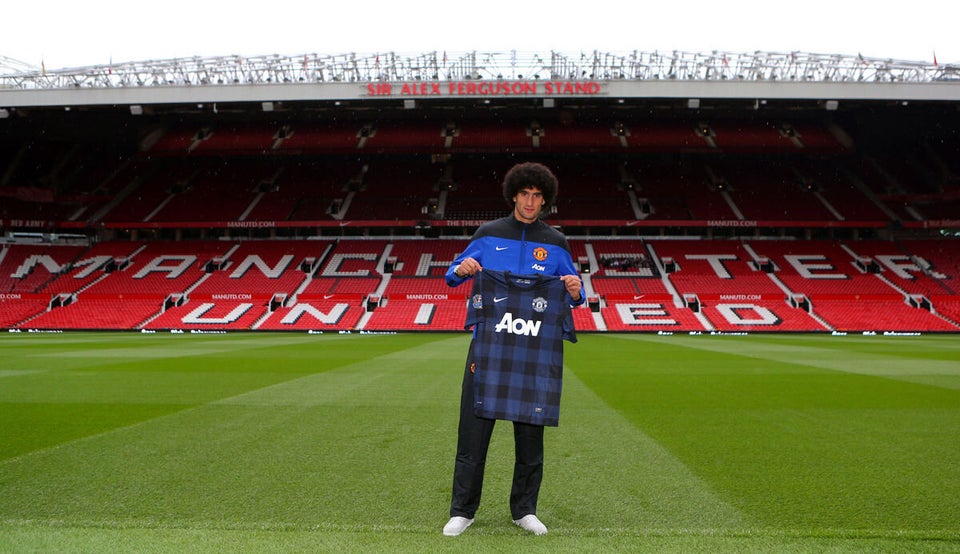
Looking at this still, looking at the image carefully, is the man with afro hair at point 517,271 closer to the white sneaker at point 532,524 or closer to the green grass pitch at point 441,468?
the white sneaker at point 532,524

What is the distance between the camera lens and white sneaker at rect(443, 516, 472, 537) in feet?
11.9

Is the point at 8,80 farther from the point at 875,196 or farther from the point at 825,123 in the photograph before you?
the point at 875,196

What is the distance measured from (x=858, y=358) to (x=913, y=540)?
15078mm

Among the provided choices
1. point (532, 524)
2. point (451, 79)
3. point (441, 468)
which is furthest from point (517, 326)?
point (451, 79)

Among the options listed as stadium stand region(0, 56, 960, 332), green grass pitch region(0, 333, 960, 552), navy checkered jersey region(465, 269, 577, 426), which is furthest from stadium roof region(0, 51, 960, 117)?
navy checkered jersey region(465, 269, 577, 426)

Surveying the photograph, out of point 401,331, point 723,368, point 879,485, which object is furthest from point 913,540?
point 401,331

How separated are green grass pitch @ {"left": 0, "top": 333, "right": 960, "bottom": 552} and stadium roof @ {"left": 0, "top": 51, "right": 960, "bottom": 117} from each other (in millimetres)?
A: 26568

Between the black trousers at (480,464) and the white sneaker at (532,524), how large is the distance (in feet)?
0.15

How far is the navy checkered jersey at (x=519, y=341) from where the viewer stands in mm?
3920

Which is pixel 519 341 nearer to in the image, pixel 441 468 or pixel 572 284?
pixel 572 284

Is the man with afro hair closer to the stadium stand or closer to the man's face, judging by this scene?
the man's face

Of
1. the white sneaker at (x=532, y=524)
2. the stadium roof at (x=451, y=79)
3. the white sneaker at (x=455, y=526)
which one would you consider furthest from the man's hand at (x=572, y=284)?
the stadium roof at (x=451, y=79)

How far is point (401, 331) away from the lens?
35156 millimetres

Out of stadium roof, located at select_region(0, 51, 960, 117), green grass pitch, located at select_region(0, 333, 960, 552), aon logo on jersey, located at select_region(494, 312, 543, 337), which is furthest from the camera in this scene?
stadium roof, located at select_region(0, 51, 960, 117)
